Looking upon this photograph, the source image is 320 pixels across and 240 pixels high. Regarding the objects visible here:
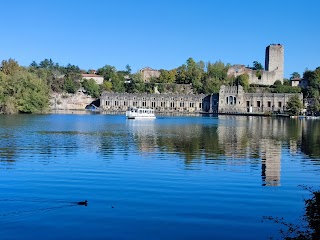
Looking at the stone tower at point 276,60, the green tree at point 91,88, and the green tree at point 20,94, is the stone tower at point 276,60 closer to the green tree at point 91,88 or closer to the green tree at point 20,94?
the green tree at point 91,88

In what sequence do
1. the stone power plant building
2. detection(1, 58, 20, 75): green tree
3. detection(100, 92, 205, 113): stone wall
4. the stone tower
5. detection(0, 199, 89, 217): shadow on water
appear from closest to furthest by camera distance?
detection(0, 199, 89, 217): shadow on water → detection(1, 58, 20, 75): green tree → the stone power plant building → the stone tower → detection(100, 92, 205, 113): stone wall

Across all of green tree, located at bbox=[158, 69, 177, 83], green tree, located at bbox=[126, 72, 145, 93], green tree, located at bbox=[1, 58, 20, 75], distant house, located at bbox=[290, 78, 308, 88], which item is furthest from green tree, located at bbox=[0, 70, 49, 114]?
distant house, located at bbox=[290, 78, 308, 88]

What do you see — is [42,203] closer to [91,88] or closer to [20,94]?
[20,94]

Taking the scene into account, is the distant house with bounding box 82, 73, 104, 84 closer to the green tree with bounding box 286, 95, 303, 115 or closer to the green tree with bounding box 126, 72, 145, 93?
the green tree with bounding box 126, 72, 145, 93

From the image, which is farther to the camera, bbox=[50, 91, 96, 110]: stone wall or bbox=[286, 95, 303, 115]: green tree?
bbox=[50, 91, 96, 110]: stone wall

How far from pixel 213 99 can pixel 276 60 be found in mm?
24765

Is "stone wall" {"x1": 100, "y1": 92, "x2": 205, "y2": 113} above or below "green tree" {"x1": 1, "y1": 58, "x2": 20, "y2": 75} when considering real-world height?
below

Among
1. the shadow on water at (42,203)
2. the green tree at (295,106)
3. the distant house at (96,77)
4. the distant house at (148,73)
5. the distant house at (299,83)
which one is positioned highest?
the distant house at (148,73)

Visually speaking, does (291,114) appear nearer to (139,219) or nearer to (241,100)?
(241,100)

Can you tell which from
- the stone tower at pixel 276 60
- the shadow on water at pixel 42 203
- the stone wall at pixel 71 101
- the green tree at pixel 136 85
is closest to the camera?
the shadow on water at pixel 42 203

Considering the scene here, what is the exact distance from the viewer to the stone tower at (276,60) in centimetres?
14812

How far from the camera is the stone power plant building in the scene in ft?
456

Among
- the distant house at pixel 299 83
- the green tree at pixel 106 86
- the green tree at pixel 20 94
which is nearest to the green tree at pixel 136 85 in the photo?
the green tree at pixel 106 86

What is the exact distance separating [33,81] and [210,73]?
82.5 m
